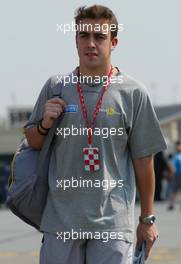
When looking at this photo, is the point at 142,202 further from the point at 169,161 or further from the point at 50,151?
the point at 169,161

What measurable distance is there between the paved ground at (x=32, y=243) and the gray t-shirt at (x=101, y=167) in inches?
184

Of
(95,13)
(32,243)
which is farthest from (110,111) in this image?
(32,243)

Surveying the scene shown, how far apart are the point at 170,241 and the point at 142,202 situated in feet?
22.1

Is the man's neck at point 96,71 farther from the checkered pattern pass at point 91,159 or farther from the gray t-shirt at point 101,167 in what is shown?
the checkered pattern pass at point 91,159

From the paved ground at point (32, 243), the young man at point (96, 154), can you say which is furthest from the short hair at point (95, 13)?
the paved ground at point (32, 243)

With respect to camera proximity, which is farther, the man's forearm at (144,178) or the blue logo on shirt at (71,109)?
the man's forearm at (144,178)

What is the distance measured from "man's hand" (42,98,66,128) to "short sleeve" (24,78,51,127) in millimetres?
122

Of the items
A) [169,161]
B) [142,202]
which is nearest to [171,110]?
[169,161]

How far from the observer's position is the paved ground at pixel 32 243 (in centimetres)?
881

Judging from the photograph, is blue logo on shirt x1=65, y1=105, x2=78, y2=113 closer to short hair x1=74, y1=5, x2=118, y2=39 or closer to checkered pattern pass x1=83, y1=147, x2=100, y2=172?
checkered pattern pass x1=83, y1=147, x2=100, y2=172

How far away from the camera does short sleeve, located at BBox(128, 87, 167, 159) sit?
13.0 feet

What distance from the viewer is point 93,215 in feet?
12.5

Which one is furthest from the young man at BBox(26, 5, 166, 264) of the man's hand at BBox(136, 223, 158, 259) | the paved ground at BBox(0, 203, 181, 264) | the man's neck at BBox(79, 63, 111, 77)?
the paved ground at BBox(0, 203, 181, 264)

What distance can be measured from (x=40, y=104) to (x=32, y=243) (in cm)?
686
